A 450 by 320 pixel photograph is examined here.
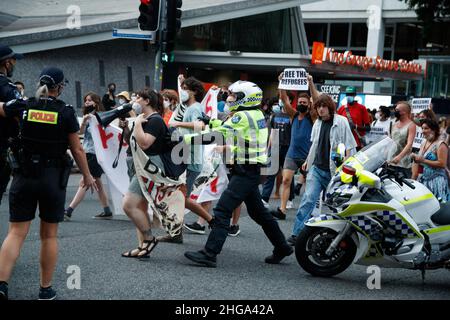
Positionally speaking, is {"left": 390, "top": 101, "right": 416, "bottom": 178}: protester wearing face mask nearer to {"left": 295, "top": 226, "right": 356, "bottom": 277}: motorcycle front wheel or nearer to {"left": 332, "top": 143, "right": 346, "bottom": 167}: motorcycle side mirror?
{"left": 332, "top": 143, "right": 346, "bottom": 167}: motorcycle side mirror

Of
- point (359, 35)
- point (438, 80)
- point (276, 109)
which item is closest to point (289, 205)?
point (276, 109)

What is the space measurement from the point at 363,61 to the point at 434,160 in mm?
22023

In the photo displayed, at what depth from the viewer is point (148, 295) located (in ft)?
20.2

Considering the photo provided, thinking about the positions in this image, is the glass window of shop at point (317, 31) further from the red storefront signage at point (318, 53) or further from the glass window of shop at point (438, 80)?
the red storefront signage at point (318, 53)

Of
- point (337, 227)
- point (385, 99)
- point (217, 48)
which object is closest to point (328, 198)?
point (337, 227)

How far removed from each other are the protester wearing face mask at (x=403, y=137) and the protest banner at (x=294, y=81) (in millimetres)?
1639

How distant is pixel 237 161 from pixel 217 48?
2250 centimetres

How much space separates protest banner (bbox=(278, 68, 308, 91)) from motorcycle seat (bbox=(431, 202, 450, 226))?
11.9 feet

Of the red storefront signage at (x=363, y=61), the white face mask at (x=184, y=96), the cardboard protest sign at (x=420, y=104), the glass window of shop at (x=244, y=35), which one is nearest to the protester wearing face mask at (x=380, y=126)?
the cardboard protest sign at (x=420, y=104)

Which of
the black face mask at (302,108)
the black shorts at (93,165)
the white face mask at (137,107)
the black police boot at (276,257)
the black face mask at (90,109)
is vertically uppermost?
the white face mask at (137,107)

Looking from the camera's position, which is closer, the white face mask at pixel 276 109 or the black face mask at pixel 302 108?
the black face mask at pixel 302 108

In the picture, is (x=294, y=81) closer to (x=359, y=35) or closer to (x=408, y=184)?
(x=408, y=184)

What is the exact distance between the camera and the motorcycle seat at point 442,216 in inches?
265
